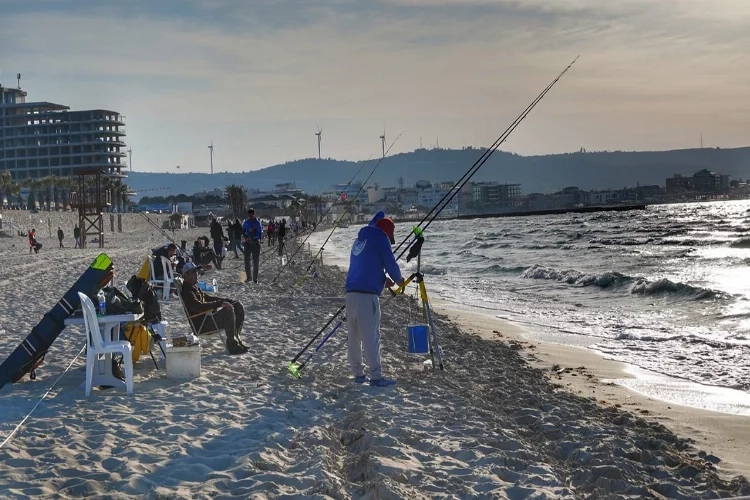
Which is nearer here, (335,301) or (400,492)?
(400,492)

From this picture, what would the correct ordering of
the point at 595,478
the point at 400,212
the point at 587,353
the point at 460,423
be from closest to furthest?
the point at 595,478, the point at 460,423, the point at 587,353, the point at 400,212

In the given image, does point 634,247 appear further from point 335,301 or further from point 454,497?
point 454,497

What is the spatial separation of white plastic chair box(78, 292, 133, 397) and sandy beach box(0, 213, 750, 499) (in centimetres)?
14

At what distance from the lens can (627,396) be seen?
7.54m

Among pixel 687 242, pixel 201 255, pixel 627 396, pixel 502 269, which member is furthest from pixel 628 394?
pixel 687 242

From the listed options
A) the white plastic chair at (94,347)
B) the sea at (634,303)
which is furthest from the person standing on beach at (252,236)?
the white plastic chair at (94,347)

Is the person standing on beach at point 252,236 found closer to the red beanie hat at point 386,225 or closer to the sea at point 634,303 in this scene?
the sea at point 634,303

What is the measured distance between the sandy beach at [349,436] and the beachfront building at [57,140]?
341ft

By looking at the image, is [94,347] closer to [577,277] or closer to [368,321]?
[368,321]

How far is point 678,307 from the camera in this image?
15273 millimetres

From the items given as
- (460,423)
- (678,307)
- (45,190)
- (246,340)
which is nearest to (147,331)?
(246,340)

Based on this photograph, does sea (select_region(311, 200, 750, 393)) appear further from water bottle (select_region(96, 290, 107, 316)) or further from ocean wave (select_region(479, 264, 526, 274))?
water bottle (select_region(96, 290, 107, 316))

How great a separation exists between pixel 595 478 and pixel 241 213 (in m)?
104

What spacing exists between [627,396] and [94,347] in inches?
186
